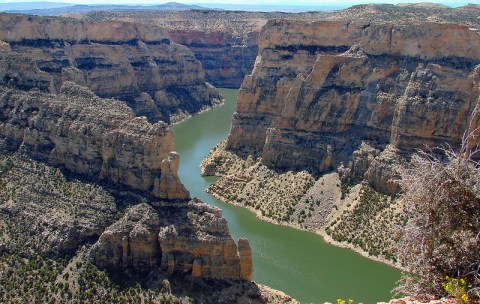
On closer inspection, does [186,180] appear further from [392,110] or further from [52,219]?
[52,219]

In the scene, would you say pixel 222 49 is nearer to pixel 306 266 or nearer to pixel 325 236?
pixel 325 236

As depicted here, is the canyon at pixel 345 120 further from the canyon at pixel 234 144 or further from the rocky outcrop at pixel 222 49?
the rocky outcrop at pixel 222 49

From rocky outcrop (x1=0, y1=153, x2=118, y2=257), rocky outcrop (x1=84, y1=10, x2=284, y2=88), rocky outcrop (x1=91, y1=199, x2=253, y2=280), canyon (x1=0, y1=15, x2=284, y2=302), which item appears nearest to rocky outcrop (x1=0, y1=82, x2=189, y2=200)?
canyon (x1=0, y1=15, x2=284, y2=302)

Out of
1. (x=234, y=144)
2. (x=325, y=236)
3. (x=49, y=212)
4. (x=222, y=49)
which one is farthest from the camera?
(x=222, y=49)

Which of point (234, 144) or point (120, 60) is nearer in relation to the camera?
point (234, 144)

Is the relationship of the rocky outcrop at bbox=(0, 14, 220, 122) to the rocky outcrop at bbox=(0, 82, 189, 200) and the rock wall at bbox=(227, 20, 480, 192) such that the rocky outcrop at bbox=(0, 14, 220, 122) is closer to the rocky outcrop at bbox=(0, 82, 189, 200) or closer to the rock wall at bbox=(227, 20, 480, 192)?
the rock wall at bbox=(227, 20, 480, 192)

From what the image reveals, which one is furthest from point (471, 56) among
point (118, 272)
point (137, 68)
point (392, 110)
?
point (137, 68)

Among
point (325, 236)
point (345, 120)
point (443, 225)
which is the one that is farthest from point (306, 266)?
point (443, 225)
